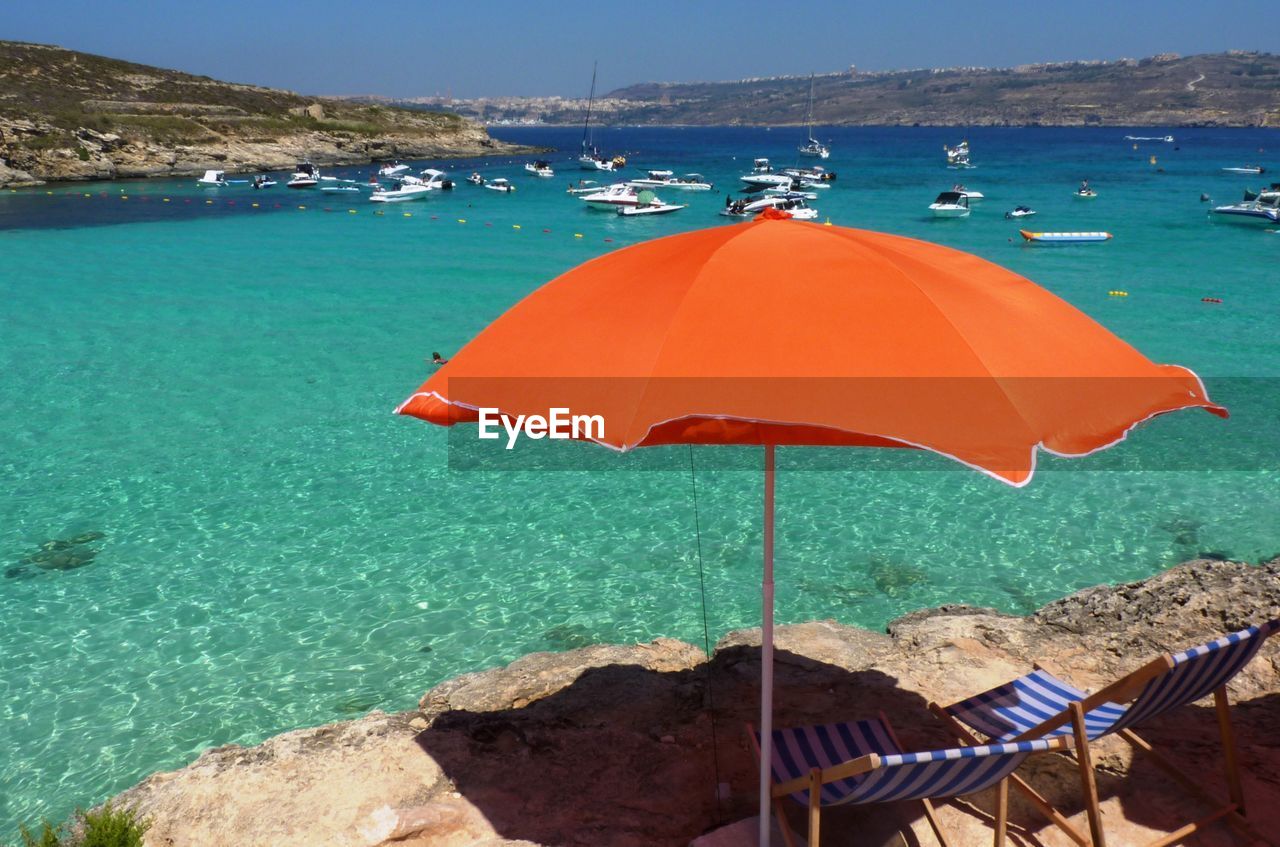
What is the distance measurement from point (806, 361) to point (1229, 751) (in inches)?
108

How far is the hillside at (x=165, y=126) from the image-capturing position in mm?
51719

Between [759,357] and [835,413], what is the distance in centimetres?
33

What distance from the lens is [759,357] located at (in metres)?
2.88

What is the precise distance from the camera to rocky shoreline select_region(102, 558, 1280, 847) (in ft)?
13.5

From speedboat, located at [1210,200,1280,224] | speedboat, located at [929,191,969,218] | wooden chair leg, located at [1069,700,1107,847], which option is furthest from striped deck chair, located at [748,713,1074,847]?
speedboat, located at [1210,200,1280,224]

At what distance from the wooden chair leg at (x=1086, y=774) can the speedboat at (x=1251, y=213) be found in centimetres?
3818

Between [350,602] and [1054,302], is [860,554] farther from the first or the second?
[1054,302]

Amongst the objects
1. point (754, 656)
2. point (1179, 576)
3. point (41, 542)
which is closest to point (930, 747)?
point (754, 656)

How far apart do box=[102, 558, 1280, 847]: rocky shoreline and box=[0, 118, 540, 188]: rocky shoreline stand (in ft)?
172

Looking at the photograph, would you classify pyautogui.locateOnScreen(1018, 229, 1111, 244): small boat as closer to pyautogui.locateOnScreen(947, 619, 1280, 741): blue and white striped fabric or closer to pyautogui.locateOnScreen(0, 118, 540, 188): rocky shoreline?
pyautogui.locateOnScreen(947, 619, 1280, 741): blue and white striped fabric

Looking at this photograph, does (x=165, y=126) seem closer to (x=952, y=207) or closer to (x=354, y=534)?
(x=952, y=207)

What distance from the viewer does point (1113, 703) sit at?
376 cm

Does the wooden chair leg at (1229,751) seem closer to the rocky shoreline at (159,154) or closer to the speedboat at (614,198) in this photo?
the speedboat at (614,198)

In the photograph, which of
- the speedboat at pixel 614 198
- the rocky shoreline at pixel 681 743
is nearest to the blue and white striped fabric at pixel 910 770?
the rocky shoreline at pixel 681 743
